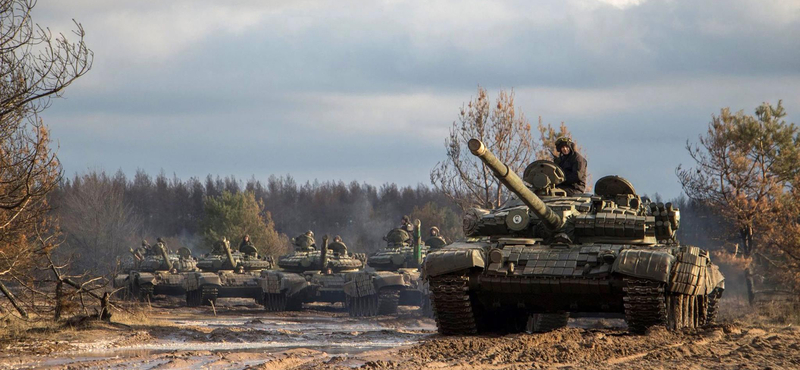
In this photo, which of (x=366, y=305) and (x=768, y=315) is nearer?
(x=768, y=315)

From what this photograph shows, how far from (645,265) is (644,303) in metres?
0.59

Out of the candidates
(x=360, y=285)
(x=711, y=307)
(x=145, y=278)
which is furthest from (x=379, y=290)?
(x=711, y=307)

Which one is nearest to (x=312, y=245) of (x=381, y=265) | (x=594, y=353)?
(x=381, y=265)

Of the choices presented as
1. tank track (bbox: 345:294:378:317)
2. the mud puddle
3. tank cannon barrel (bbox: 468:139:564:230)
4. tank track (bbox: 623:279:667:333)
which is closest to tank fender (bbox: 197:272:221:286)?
tank track (bbox: 345:294:378:317)

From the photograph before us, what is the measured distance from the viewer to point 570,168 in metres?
15.7

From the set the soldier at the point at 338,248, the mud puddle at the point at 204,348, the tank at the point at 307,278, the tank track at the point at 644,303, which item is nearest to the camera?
the mud puddle at the point at 204,348

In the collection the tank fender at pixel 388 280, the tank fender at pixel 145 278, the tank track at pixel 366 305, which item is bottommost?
the tank track at pixel 366 305

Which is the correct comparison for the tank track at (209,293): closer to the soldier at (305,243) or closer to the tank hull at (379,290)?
the soldier at (305,243)

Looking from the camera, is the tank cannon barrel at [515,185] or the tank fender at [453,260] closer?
the tank cannon barrel at [515,185]

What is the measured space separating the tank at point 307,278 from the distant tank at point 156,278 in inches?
153

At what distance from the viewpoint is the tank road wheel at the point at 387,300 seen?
26781 millimetres

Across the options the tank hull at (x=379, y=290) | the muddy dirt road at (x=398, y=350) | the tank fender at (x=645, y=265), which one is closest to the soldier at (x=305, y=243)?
the tank hull at (x=379, y=290)

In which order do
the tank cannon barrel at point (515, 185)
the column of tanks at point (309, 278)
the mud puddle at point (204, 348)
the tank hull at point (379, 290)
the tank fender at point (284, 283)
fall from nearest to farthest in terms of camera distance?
1. the tank cannon barrel at point (515, 185)
2. the mud puddle at point (204, 348)
3. the tank hull at point (379, 290)
4. the column of tanks at point (309, 278)
5. the tank fender at point (284, 283)

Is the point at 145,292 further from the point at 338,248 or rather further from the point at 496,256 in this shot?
the point at 496,256
